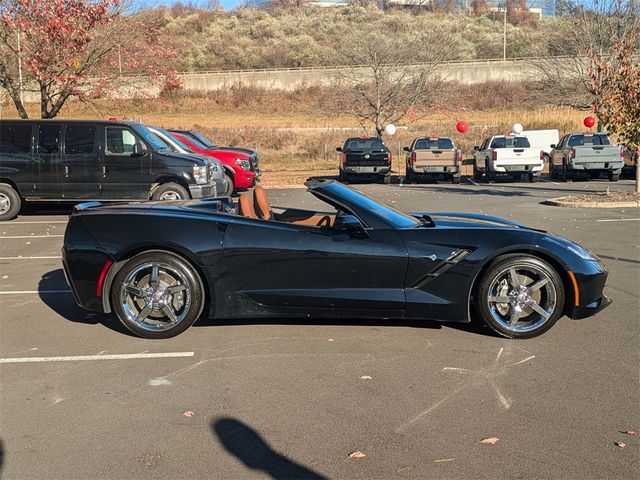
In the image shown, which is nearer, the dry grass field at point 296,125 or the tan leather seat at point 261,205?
the tan leather seat at point 261,205

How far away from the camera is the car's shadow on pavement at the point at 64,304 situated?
620 cm

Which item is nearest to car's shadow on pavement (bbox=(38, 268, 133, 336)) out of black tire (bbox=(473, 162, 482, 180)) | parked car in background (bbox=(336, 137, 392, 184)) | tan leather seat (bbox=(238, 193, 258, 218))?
tan leather seat (bbox=(238, 193, 258, 218))

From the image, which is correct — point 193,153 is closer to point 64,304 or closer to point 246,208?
point 64,304

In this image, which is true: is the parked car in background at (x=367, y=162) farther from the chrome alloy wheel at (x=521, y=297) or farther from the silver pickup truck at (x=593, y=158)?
the chrome alloy wheel at (x=521, y=297)

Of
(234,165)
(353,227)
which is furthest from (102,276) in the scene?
(234,165)

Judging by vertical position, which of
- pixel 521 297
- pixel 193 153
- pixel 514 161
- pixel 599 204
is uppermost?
pixel 514 161

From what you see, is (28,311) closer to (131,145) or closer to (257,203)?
(257,203)

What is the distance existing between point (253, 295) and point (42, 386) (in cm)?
173

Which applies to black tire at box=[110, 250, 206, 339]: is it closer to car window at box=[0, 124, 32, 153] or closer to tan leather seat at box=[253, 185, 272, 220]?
tan leather seat at box=[253, 185, 272, 220]

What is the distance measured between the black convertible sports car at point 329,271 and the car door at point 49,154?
27.1 feet

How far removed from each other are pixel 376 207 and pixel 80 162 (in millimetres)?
9087

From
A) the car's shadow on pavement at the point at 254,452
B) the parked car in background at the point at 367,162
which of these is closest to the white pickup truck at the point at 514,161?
the parked car in background at the point at 367,162

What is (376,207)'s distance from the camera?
5844mm

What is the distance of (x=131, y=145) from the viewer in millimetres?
13234
